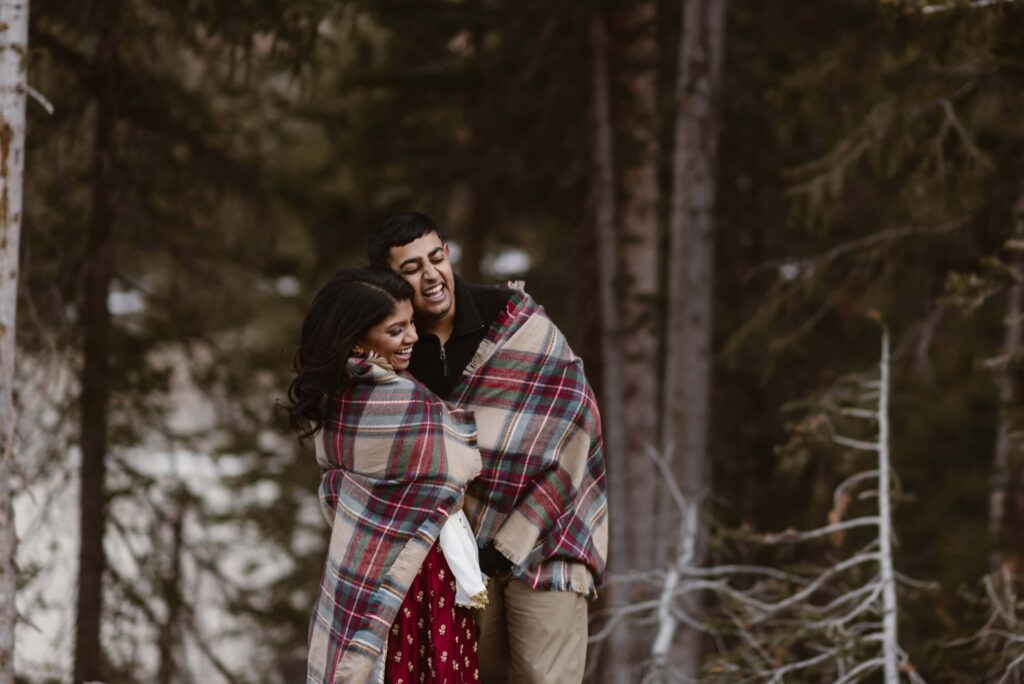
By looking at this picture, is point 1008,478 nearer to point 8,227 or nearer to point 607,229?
point 607,229

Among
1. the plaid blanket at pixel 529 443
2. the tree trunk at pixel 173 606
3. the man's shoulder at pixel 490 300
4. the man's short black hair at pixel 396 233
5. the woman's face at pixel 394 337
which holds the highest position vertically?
the man's short black hair at pixel 396 233

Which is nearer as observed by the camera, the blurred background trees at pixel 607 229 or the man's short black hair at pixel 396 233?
the man's short black hair at pixel 396 233

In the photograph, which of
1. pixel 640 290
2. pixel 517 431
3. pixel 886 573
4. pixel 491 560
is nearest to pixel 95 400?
pixel 640 290

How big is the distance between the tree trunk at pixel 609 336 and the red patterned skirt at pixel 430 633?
4587 mm

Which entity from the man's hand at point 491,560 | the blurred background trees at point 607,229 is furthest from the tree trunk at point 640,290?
the man's hand at point 491,560

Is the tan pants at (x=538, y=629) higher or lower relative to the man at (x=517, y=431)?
lower

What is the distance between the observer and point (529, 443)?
12.7 feet

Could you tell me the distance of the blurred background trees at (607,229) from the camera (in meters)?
6.78

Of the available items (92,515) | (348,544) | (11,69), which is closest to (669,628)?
(348,544)

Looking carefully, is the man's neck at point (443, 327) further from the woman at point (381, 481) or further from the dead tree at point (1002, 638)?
the dead tree at point (1002, 638)

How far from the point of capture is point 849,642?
5.15 metres

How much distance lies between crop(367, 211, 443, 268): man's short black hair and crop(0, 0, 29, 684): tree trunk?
1523mm

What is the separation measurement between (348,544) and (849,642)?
8.53 ft

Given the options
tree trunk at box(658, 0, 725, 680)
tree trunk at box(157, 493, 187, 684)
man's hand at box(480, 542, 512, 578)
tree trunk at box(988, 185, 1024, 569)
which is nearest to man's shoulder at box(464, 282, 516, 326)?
man's hand at box(480, 542, 512, 578)
